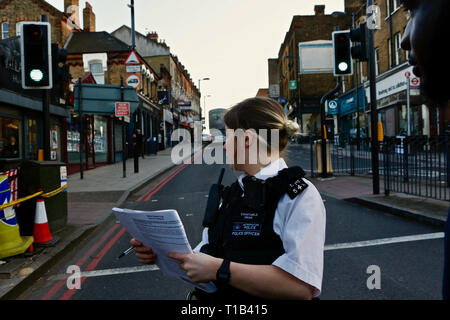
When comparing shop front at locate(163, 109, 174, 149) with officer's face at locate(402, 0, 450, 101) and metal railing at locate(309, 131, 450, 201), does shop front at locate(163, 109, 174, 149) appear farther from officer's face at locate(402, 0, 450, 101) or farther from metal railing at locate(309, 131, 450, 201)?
officer's face at locate(402, 0, 450, 101)

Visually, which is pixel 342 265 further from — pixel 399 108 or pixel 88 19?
pixel 88 19

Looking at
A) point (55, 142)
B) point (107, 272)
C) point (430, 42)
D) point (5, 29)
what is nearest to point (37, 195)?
point (107, 272)

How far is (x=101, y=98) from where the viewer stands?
14367mm

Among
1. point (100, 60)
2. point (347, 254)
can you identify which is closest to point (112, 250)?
point (347, 254)

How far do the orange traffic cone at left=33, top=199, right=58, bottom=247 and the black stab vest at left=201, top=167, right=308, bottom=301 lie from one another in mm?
4426

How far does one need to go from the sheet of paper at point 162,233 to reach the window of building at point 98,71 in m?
27.6

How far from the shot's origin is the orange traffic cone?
5.26m

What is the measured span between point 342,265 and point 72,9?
28.6m

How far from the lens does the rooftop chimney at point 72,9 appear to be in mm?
26391

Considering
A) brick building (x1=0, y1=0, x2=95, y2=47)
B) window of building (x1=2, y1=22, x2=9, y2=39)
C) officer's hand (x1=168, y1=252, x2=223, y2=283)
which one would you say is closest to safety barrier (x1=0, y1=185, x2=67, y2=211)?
officer's hand (x1=168, y1=252, x2=223, y2=283)

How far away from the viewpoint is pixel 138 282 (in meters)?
4.07

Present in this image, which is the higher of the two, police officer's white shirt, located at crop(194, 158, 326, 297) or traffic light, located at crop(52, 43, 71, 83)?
traffic light, located at crop(52, 43, 71, 83)

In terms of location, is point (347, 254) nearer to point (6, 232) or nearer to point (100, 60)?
point (6, 232)
